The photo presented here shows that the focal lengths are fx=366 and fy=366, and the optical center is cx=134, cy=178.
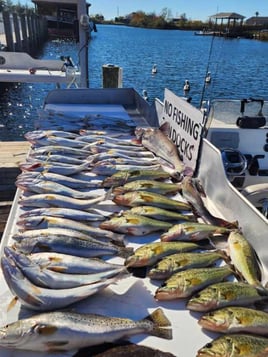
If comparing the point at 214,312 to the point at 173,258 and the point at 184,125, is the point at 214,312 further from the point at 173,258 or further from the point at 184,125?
the point at 184,125

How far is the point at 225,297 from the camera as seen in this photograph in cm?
248

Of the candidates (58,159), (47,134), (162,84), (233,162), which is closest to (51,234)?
(58,159)

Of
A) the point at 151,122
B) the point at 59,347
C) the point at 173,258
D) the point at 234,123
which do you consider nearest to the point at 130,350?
the point at 59,347

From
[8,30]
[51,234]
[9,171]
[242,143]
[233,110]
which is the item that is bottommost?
[9,171]

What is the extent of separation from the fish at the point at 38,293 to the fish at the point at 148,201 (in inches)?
54.2

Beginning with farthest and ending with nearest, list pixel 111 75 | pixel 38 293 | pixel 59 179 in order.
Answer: pixel 111 75, pixel 59 179, pixel 38 293

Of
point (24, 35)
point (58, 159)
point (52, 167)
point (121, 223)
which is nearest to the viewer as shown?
point (121, 223)

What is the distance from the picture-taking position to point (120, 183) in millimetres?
4312

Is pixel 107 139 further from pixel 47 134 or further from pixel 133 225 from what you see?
pixel 133 225

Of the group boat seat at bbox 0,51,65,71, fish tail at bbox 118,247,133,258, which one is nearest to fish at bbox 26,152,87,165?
fish tail at bbox 118,247,133,258

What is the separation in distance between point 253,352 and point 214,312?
350 mm

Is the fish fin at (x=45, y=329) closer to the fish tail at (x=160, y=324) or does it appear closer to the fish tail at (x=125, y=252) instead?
the fish tail at (x=160, y=324)

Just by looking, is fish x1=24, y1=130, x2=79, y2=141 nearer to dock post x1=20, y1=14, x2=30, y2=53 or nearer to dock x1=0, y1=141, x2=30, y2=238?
dock x1=0, y1=141, x2=30, y2=238

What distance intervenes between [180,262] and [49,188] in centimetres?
181
